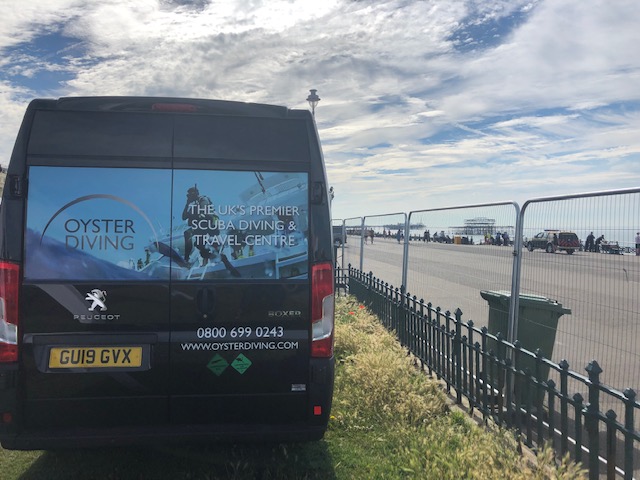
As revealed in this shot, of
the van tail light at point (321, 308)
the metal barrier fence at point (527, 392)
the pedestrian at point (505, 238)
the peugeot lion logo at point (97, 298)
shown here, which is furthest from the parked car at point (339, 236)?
the peugeot lion logo at point (97, 298)

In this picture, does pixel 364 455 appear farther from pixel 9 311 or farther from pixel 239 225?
pixel 9 311

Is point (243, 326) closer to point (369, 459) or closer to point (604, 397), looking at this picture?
point (369, 459)

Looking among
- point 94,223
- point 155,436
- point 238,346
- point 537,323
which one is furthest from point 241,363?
point 537,323

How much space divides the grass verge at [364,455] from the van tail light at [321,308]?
100 centimetres

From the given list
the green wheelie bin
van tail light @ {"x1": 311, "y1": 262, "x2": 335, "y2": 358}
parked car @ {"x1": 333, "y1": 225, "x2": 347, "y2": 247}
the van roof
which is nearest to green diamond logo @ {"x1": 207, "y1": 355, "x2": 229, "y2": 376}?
van tail light @ {"x1": 311, "y1": 262, "x2": 335, "y2": 358}

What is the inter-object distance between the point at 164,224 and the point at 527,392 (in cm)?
302

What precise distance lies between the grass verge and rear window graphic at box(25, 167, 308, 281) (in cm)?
154

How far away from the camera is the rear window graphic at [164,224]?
11.2 feet

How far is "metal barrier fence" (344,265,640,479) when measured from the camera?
339 cm

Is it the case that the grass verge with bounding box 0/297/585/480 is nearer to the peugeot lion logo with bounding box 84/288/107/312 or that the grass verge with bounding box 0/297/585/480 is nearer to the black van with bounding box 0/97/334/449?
the black van with bounding box 0/97/334/449

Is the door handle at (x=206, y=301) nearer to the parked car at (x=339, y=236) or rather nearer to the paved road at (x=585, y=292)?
the paved road at (x=585, y=292)

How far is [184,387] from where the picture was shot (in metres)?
3.60

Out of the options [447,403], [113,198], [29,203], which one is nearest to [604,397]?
[447,403]

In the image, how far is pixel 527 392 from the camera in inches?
163
